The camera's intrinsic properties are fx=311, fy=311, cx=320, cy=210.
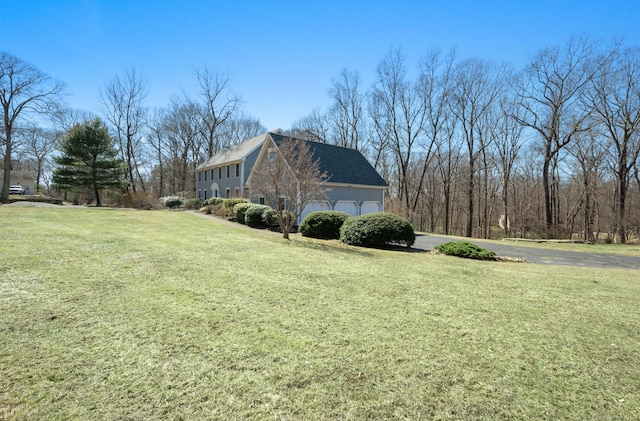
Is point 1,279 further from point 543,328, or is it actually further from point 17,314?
point 543,328

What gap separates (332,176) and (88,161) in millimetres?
19610

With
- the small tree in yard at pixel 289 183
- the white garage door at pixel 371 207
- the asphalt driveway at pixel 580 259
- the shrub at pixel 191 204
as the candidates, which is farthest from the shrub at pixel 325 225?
the shrub at pixel 191 204

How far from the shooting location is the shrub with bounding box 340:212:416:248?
1153 centimetres

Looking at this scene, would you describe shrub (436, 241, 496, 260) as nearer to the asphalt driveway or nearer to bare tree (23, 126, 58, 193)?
the asphalt driveway

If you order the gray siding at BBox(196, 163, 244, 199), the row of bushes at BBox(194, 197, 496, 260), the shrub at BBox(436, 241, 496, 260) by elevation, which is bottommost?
the shrub at BBox(436, 241, 496, 260)

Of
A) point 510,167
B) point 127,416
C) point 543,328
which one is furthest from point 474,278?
point 510,167

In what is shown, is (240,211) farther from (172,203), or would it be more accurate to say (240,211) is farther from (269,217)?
(172,203)

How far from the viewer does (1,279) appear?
4.50 meters

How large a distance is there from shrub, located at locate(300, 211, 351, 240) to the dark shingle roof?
7.13m

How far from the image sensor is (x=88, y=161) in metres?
24.6

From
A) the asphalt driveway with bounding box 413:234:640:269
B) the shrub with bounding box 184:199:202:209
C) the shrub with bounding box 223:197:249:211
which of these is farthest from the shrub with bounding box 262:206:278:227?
the shrub with bounding box 184:199:202:209

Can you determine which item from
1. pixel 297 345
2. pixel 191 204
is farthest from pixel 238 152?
pixel 297 345

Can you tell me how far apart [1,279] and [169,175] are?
1677 inches

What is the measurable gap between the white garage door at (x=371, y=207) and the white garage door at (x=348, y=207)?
31.1 inches
